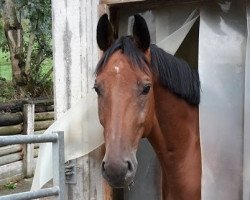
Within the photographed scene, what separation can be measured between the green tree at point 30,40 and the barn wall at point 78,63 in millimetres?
5641

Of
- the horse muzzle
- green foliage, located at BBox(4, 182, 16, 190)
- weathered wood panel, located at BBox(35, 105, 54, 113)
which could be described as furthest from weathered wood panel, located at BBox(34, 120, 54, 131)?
the horse muzzle

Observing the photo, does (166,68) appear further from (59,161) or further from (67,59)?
(67,59)

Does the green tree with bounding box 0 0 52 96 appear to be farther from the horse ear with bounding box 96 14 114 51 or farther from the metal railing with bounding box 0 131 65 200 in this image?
the metal railing with bounding box 0 131 65 200

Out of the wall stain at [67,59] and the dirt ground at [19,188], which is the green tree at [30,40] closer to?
the dirt ground at [19,188]

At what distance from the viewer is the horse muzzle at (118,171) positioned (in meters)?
2.61

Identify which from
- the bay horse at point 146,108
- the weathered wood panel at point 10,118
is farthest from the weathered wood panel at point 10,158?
the bay horse at point 146,108

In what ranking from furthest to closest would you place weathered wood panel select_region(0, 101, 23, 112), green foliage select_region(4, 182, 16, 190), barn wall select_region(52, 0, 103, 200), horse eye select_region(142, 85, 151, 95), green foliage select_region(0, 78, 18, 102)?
green foliage select_region(0, 78, 18, 102) → weathered wood panel select_region(0, 101, 23, 112) → green foliage select_region(4, 182, 16, 190) → barn wall select_region(52, 0, 103, 200) → horse eye select_region(142, 85, 151, 95)

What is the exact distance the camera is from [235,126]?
3.23m

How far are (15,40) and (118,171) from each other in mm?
8082

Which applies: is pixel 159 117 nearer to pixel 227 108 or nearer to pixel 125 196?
pixel 227 108

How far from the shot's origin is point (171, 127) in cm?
325

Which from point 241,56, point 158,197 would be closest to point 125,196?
point 158,197

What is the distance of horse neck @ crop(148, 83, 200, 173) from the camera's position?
3188 mm

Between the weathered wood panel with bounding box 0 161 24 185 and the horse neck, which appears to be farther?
the weathered wood panel with bounding box 0 161 24 185
